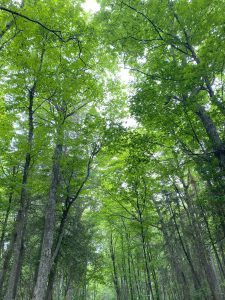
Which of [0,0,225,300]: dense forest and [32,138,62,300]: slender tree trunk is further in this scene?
[32,138,62,300]: slender tree trunk

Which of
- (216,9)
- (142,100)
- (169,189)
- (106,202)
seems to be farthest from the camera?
(106,202)

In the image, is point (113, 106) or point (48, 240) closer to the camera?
Result: point (48, 240)

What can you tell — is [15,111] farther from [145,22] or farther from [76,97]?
[145,22]

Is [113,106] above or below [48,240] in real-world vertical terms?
above

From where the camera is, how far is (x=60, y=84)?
29.1ft

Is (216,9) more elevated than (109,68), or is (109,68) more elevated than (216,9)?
(109,68)

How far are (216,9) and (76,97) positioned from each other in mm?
6692

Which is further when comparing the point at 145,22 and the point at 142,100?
the point at 145,22

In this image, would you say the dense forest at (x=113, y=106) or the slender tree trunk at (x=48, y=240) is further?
the slender tree trunk at (x=48, y=240)

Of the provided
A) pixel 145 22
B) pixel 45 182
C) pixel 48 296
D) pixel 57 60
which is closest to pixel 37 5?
pixel 57 60

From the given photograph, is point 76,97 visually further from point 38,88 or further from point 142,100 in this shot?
point 142,100

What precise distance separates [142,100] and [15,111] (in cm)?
539

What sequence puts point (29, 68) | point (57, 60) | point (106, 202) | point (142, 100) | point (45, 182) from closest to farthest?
1. point (142, 100)
2. point (29, 68)
3. point (57, 60)
4. point (45, 182)
5. point (106, 202)

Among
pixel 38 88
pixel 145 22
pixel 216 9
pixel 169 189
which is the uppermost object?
pixel 145 22
